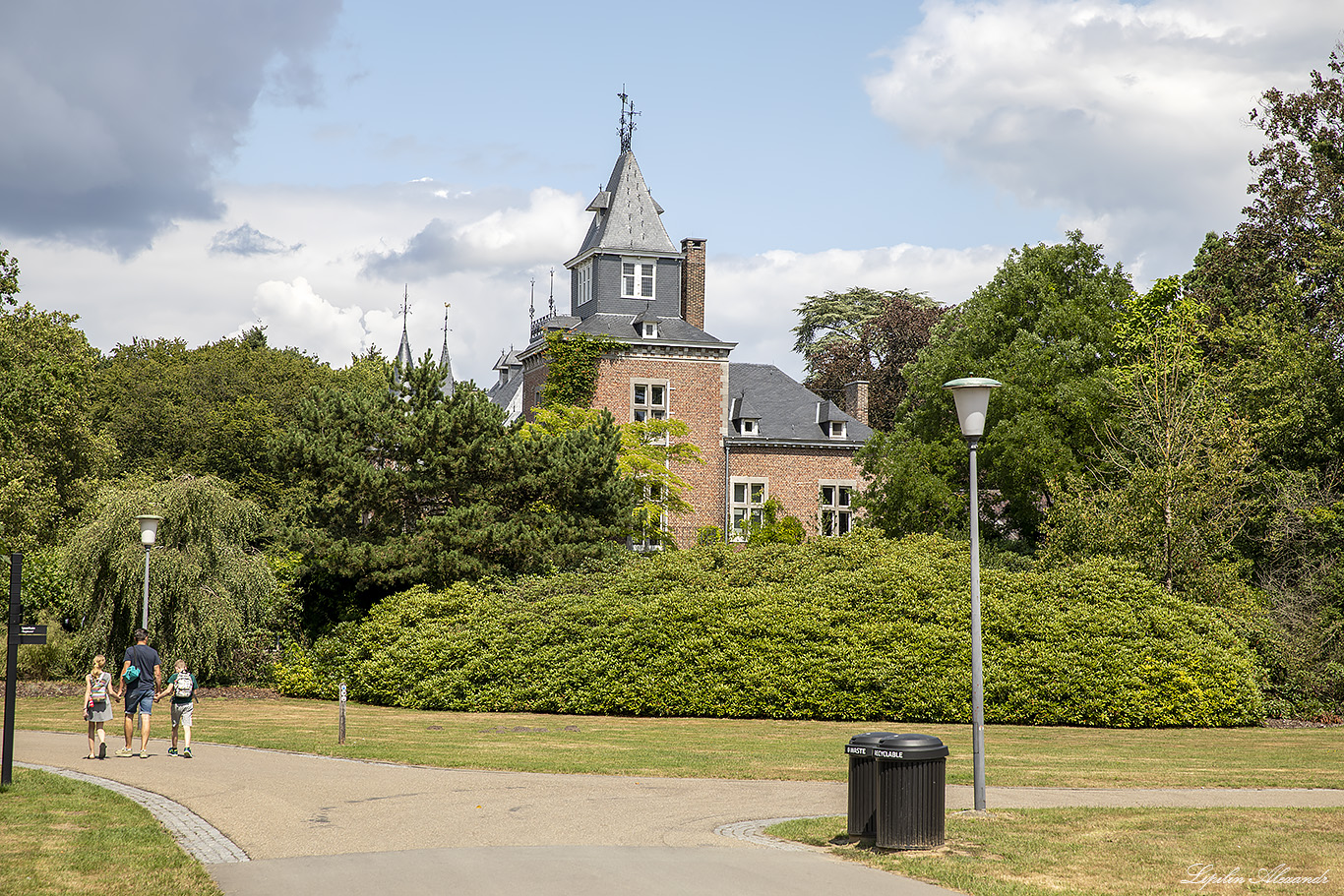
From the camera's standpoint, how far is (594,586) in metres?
31.7

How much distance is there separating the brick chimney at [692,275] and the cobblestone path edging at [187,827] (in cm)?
4487

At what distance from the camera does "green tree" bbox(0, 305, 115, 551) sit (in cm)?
3872

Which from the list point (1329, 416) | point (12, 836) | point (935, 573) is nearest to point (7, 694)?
point (12, 836)

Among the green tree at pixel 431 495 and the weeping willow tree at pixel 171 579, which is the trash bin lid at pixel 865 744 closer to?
the green tree at pixel 431 495

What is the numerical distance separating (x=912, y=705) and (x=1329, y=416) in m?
15.5

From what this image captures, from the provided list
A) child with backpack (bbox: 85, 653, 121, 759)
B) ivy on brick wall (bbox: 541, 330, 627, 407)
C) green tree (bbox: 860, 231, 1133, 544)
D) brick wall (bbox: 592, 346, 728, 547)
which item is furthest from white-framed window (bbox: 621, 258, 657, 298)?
child with backpack (bbox: 85, 653, 121, 759)

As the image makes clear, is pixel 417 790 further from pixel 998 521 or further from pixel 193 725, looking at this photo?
pixel 998 521

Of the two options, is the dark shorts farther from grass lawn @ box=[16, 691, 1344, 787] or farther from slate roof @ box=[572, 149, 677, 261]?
slate roof @ box=[572, 149, 677, 261]

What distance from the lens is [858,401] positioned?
2475 inches

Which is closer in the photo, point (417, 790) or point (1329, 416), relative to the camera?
point (417, 790)

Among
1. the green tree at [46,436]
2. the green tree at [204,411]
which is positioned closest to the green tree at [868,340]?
the green tree at [204,411]

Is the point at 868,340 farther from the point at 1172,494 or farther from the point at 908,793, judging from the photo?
the point at 908,793

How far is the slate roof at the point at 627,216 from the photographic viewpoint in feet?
188

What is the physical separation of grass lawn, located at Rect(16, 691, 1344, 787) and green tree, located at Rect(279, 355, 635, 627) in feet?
16.9
